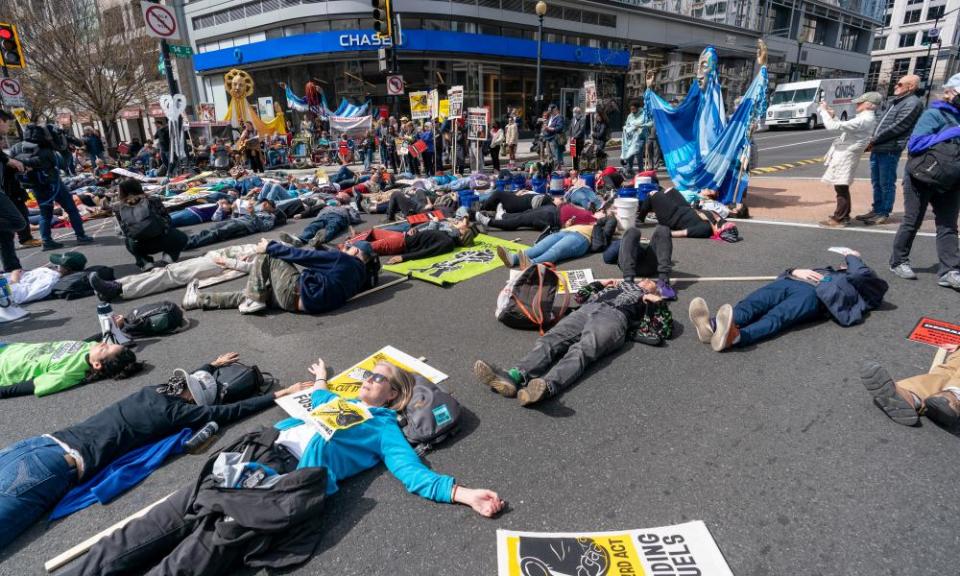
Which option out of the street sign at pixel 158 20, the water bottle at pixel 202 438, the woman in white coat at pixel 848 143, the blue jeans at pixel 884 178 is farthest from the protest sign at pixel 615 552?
the street sign at pixel 158 20

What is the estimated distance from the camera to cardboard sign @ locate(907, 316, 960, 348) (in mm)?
4074

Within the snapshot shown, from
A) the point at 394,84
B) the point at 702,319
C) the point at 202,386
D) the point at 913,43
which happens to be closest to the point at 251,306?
the point at 202,386

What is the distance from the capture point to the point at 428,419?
3.09 meters

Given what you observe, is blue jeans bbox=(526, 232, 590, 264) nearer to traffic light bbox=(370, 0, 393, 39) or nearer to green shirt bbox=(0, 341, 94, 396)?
green shirt bbox=(0, 341, 94, 396)

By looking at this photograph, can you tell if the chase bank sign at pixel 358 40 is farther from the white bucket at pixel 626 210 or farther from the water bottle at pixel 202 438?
the water bottle at pixel 202 438

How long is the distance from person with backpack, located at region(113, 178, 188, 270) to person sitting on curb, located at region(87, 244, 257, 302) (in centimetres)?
58

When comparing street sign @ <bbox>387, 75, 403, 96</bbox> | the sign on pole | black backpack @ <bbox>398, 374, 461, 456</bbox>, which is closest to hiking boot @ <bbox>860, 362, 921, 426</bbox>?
black backpack @ <bbox>398, 374, 461, 456</bbox>

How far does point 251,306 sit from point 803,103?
35.3m

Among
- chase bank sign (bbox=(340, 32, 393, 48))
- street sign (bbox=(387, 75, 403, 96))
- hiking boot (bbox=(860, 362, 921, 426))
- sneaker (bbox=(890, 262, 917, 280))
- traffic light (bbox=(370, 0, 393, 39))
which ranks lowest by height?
hiking boot (bbox=(860, 362, 921, 426))

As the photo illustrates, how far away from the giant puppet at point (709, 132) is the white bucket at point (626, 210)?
131 inches

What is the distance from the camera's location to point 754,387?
3.65 metres

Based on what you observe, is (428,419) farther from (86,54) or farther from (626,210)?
(86,54)

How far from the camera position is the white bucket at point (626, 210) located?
726cm

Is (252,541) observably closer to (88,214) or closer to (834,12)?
(88,214)
